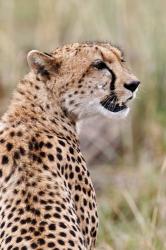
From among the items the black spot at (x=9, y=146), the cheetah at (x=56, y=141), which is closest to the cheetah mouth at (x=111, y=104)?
the cheetah at (x=56, y=141)

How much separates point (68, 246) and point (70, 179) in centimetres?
77

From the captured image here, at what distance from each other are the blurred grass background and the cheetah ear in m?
2.09

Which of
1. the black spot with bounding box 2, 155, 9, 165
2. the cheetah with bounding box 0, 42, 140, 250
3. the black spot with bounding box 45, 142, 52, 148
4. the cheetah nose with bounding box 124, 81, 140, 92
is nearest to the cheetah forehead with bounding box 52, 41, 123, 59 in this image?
the cheetah with bounding box 0, 42, 140, 250

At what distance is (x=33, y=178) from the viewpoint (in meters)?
5.16

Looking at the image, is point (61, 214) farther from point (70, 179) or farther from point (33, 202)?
point (70, 179)

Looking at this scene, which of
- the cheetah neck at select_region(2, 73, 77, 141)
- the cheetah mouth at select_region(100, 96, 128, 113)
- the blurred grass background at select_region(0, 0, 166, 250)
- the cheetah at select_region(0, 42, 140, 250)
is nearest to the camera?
the cheetah at select_region(0, 42, 140, 250)

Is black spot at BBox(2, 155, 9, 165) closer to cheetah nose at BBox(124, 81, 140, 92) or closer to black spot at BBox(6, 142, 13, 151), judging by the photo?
black spot at BBox(6, 142, 13, 151)

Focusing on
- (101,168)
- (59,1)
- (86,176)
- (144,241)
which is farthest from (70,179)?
(59,1)

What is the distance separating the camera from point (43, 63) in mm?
5688

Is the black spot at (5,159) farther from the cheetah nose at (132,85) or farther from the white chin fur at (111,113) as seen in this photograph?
the cheetah nose at (132,85)

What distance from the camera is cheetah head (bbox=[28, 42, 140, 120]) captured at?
569 cm

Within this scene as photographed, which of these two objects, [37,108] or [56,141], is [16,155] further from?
[37,108]

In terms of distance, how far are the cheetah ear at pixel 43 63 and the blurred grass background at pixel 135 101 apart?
2.09 m

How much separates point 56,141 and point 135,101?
4.21 meters
